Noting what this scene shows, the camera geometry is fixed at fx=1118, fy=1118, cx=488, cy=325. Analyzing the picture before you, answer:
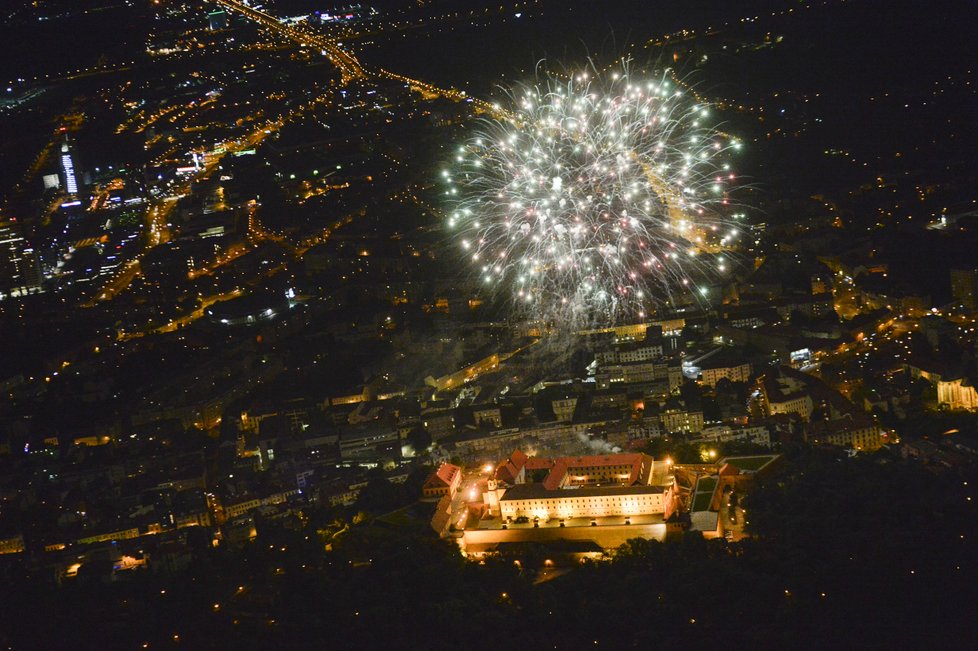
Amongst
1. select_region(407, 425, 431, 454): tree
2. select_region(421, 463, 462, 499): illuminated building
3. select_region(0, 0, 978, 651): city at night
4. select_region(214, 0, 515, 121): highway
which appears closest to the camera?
select_region(0, 0, 978, 651): city at night

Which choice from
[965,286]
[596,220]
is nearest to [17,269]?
[596,220]

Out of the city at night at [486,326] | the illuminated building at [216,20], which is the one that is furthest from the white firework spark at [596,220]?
the illuminated building at [216,20]

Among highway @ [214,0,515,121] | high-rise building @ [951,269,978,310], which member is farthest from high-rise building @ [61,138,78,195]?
high-rise building @ [951,269,978,310]

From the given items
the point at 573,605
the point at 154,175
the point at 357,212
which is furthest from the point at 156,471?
the point at 154,175

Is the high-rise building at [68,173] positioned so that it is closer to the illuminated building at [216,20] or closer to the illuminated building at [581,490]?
the illuminated building at [216,20]

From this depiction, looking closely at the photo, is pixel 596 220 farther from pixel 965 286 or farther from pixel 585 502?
pixel 965 286

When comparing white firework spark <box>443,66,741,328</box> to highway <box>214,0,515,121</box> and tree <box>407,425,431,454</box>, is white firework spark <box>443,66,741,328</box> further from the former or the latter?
highway <box>214,0,515,121</box>
